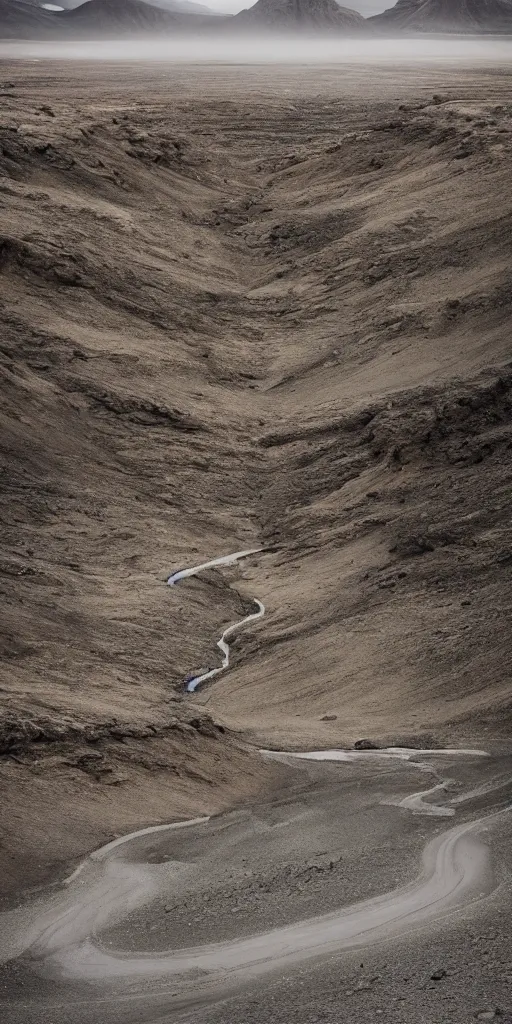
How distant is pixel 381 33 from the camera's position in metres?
87.1

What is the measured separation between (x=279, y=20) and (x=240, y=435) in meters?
68.5

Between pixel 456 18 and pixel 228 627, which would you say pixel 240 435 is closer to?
pixel 228 627

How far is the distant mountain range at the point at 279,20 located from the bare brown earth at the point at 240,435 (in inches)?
2021

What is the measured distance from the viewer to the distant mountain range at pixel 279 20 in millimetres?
84812

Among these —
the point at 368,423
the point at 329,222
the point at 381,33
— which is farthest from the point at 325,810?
the point at 381,33

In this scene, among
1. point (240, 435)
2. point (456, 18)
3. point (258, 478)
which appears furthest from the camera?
point (456, 18)

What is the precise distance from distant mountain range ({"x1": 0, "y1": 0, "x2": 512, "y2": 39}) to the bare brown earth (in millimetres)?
51328

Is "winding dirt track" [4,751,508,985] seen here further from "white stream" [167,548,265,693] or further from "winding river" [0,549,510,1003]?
"white stream" [167,548,265,693]

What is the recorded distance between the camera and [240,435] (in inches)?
1036

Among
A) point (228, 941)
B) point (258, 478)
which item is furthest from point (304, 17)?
point (228, 941)

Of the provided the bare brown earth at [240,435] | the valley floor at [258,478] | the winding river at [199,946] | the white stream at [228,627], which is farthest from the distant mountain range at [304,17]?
the winding river at [199,946]

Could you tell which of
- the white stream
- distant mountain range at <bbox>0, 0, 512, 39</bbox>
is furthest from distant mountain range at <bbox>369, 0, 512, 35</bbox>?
the white stream

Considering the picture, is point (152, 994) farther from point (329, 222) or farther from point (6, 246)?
point (329, 222)

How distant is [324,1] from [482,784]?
8195cm
